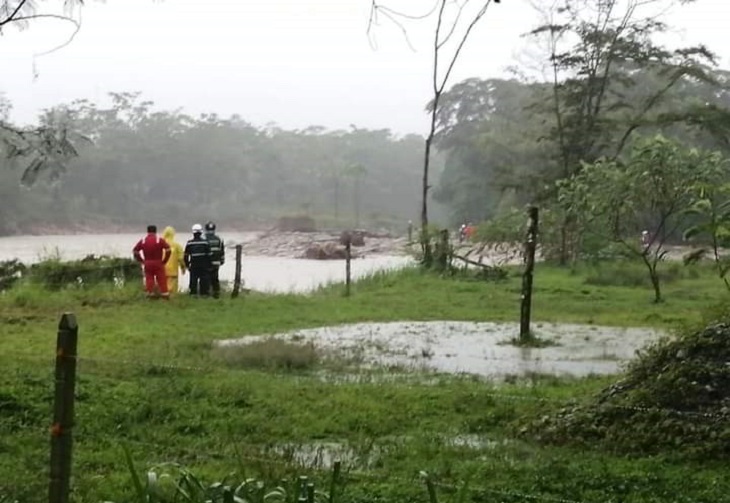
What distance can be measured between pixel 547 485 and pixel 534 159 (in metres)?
43.0

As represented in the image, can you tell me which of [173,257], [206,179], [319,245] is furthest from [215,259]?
[206,179]

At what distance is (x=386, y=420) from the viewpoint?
6.76 m

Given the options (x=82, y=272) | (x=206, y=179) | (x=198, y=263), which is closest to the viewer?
(x=198, y=263)

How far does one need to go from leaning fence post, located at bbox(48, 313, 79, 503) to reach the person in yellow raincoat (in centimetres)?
1342

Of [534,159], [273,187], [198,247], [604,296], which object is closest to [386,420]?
[198,247]

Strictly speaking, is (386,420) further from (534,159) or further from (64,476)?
(534,159)

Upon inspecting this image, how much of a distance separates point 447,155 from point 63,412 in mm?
67294

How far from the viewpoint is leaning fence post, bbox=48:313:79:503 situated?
3754 mm

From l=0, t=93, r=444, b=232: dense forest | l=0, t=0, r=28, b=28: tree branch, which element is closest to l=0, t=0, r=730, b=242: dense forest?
l=0, t=93, r=444, b=232: dense forest

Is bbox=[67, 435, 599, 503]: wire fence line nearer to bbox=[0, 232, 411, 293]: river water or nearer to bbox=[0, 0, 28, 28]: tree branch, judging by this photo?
bbox=[0, 0, 28, 28]: tree branch

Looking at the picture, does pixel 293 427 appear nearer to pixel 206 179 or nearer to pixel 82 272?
pixel 82 272

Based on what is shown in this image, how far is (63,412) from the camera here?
3750 mm

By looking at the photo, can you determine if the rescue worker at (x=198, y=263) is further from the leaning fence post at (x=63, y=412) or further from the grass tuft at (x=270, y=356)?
the leaning fence post at (x=63, y=412)

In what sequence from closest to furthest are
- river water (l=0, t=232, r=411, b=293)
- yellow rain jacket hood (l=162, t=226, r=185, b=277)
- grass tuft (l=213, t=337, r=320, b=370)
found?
grass tuft (l=213, t=337, r=320, b=370), yellow rain jacket hood (l=162, t=226, r=185, b=277), river water (l=0, t=232, r=411, b=293)
